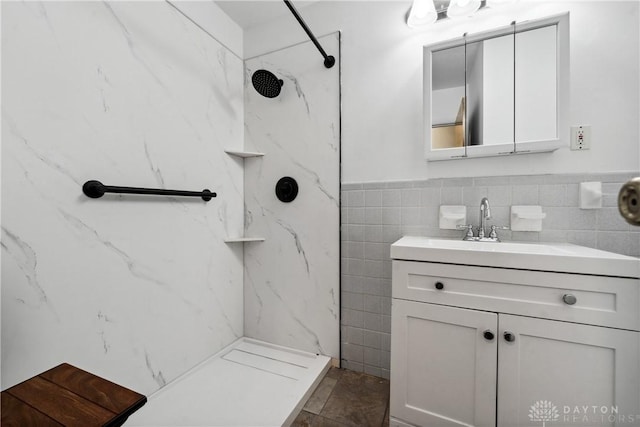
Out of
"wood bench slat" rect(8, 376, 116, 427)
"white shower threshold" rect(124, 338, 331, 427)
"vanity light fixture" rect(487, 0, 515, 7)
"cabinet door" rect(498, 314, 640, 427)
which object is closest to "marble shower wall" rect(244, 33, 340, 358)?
"white shower threshold" rect(124, 338, 331, 427)

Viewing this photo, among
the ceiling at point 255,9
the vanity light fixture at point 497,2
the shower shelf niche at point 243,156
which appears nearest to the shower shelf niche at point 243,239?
the shower shelf niche at point 243,156

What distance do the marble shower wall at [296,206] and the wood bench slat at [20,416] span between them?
4.07 ft

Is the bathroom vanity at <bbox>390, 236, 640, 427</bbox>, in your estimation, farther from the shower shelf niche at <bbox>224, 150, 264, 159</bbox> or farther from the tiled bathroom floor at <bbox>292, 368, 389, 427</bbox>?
the shower shelf niche at <bbox>224, 150, 264, 159</bbox>

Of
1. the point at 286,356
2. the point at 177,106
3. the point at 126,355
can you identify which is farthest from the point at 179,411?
the point at 177,106

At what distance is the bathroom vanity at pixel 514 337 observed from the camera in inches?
34.2

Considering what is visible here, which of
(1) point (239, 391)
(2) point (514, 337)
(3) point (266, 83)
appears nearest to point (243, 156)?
(3) point (266, 83)

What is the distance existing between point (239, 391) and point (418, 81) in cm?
192

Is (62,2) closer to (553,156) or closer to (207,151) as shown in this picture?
(207,151)

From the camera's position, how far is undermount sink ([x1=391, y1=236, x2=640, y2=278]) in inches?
34.1

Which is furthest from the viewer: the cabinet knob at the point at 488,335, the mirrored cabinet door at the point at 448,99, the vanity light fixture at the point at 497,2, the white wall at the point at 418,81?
the mirrored cabinet door at the point at 448,99

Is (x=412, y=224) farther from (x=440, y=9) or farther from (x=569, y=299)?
(x=440, y=9)

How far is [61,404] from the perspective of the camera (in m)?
0.70

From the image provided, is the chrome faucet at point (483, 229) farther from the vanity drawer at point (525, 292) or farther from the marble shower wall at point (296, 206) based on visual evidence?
the marble shower wall at point (296, 206)

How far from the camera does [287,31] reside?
1811 mm
